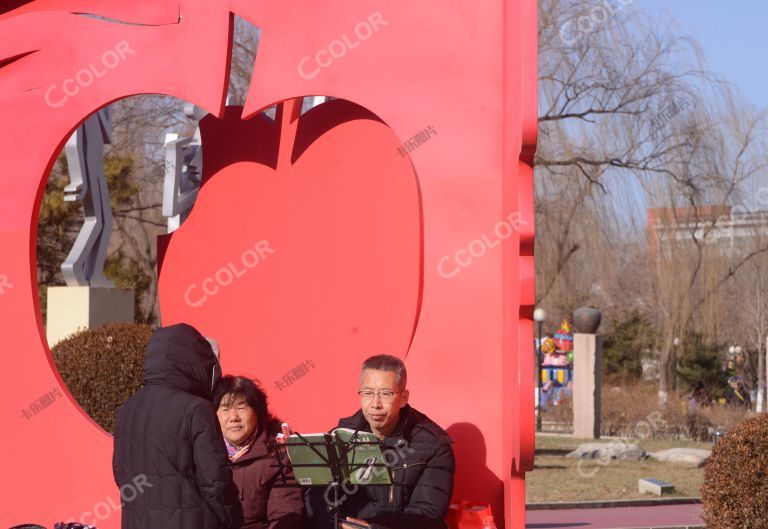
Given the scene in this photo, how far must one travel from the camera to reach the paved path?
10.8m

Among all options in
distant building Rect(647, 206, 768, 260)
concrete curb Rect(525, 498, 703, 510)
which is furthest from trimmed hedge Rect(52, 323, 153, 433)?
distant building Rect(647, 206, 768, 260)

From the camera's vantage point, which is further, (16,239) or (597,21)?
(597,21)

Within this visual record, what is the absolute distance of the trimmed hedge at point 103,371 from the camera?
970cm

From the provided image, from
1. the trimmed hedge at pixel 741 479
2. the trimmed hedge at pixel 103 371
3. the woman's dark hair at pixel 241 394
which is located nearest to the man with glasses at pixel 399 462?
the woman's dark hair at pixel 241 394

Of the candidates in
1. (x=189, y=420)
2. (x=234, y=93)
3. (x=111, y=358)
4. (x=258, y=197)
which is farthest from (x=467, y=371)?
(x=234, y=93)

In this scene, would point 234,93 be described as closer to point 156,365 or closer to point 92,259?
point 92,259

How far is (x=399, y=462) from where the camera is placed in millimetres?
4578

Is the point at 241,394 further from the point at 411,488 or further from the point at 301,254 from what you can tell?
the point at 301,254

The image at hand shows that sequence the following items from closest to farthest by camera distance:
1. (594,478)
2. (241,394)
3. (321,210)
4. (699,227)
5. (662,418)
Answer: (241,394) → (321,210) → (594,478) → (662,418) → (699,227)

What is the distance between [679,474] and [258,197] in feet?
32.0

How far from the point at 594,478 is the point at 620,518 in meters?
2.67

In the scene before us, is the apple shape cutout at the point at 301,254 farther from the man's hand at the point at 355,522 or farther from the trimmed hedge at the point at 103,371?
the trimmed hedge at the point at 103,371

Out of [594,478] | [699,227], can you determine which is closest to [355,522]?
[594,478]

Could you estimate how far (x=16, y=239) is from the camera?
6250 millimetres
